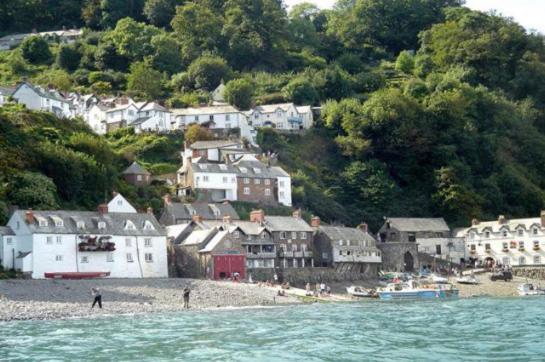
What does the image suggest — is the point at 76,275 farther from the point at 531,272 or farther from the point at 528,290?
the point at 531,272

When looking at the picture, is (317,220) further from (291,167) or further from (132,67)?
(132,67)

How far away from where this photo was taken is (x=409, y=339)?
39.1 meters

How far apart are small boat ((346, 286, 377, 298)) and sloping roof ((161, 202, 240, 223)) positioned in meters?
13.6

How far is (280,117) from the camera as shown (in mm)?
105062

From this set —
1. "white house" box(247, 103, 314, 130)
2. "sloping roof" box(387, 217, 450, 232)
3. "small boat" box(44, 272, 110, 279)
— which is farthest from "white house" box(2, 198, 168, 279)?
"white house" box(247, 103, 314, 130)

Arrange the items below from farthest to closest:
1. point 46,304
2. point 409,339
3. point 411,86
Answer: point 411,86, point 46,304, point 409,339

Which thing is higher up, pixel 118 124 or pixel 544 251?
pixel 118 124

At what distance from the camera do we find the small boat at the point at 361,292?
229ft

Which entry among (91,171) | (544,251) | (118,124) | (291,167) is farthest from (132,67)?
(544,251)

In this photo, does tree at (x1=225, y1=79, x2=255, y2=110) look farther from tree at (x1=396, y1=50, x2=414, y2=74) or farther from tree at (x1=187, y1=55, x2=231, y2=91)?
tree at (x1=396, y1=50, x2=414, y2=74)

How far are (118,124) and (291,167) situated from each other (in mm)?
19180

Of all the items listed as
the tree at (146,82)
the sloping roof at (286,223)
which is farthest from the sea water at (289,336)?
the tree at (146,82)

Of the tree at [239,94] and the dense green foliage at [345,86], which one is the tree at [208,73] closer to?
the dense green foliage at [345,86]

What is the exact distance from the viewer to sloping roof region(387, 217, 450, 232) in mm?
90438
